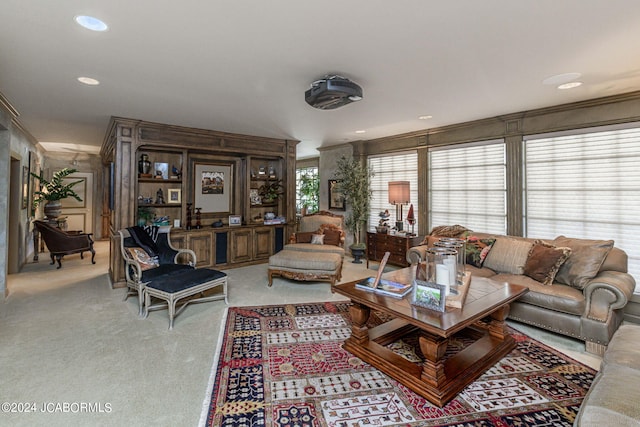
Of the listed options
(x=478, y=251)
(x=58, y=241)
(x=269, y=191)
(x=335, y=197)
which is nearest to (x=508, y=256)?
(x=478, y=251)

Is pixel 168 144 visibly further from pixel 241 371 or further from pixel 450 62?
pixel 450 62

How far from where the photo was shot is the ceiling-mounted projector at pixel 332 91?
8.79ft

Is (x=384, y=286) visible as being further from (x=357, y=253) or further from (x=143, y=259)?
(x=357, y=253)

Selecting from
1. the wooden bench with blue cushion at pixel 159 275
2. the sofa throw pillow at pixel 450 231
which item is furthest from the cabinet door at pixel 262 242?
the sofa throw pillow at pixel 450 231

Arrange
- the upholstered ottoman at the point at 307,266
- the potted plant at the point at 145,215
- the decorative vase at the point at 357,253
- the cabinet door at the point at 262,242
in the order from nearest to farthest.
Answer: the upholstered ottoman at the point at 307,266
the potted plant at the point at 145,215
the cabinet door at the point at 262,242
the decorative vase at the point at 357,253

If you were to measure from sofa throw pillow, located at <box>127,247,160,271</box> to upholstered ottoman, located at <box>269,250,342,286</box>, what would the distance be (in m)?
1.50

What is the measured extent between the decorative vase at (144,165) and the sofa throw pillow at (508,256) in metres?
5.14

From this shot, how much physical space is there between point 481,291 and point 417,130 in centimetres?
339

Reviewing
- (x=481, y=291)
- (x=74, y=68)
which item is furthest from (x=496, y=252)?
(x=74, y=68)

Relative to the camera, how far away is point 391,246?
511cm

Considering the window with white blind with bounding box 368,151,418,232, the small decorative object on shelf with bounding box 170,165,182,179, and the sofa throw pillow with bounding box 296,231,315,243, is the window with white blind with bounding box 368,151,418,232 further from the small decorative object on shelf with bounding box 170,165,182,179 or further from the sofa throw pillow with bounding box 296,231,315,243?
the small decorative object on shelf with bounding box 170,165,182,179

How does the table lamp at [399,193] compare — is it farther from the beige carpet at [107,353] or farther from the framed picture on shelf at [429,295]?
the framed picture on shelf at [429,295]

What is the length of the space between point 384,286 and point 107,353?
238 centimetres

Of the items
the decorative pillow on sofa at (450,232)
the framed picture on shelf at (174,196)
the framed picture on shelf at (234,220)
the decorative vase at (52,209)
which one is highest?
the framed picture on shelf at (174,196)
